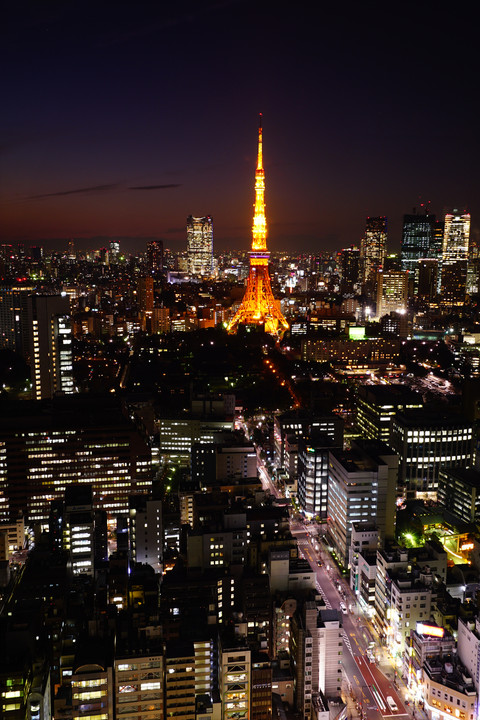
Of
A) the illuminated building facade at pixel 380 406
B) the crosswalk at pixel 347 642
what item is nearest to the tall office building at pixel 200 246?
the illuminated building facade at pixel 380 406

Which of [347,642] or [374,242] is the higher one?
[374,242]

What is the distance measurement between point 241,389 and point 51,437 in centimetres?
897

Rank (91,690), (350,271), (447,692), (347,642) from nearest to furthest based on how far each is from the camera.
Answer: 1. (91,690)
2. (447,692)
3. (347,642)
4. (350,271)

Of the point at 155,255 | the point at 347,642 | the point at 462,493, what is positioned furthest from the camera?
the point at 155,255

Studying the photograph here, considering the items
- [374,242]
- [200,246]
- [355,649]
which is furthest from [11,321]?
[200,246]

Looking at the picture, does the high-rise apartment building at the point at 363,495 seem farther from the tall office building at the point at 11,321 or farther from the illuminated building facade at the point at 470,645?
the tall office building at the point at 11,321

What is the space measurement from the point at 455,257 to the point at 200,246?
22.8 m

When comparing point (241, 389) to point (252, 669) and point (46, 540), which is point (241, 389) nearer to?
point (46, 540)

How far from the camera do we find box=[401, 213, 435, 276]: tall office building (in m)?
46.2

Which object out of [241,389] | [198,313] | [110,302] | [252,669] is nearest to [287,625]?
[252,669]

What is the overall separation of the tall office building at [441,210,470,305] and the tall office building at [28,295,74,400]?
1106 inches

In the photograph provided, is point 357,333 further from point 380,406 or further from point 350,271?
point 350,271

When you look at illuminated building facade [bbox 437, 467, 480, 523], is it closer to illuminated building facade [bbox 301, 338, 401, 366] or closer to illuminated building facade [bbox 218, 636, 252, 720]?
illuminated building facade [bbox 218, 636, 252, 720]

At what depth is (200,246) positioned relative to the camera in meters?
56.8
